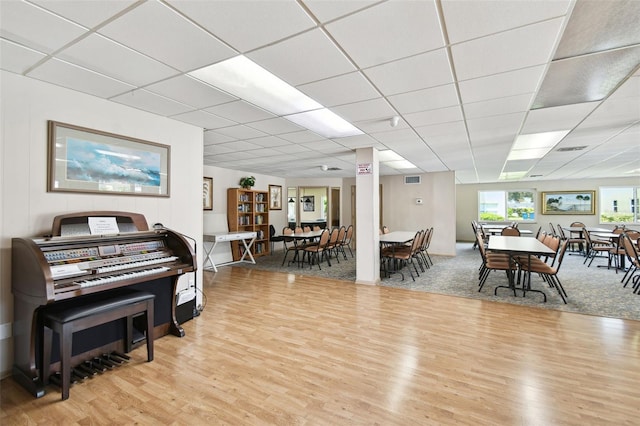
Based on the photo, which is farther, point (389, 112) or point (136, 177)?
point (389, 112)

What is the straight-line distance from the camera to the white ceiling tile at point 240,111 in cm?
309

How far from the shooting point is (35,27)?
5.75 feet

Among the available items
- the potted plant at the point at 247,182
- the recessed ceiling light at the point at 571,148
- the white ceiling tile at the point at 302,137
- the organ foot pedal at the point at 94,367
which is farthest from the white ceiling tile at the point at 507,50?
the potted plant at the point at 247,182

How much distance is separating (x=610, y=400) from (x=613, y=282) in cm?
447

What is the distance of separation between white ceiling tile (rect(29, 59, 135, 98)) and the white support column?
11.7ft

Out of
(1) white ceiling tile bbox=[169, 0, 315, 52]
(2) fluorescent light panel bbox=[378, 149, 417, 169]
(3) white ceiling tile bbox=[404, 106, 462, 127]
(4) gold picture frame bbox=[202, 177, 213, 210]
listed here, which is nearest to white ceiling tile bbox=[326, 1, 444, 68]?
(1) white ceiling tile bbox=[169, 0, 315, 52]

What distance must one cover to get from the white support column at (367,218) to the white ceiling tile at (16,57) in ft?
13.6

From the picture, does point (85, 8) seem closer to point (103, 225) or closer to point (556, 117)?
point (103, 225)

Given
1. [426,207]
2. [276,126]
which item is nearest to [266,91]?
[276,126]

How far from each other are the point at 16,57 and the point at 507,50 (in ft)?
11.6

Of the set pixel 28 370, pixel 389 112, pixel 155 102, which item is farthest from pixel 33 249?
pixel 389 112

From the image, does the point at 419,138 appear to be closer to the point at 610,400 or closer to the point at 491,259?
the point at 491,259

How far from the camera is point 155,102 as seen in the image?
9.71 ft

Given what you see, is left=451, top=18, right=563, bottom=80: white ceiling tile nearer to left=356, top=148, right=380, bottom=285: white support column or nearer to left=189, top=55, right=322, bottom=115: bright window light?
left=189, top=55, right=322, bottom=115: bright window light
